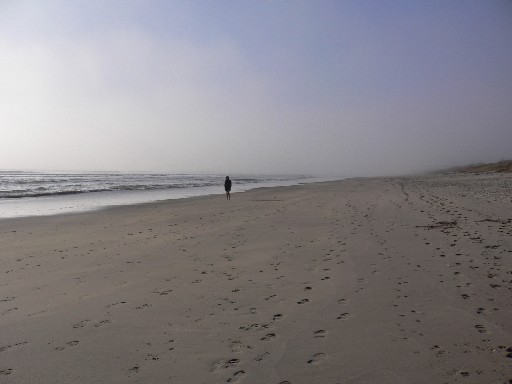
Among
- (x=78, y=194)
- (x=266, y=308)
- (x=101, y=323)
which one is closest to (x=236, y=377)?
(x=266, y=308)

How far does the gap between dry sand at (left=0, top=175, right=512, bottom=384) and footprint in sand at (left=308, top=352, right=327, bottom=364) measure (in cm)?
1

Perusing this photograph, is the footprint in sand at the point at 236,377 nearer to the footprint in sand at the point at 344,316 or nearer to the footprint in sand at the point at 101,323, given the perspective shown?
the footprint in sand at the point at 344,316

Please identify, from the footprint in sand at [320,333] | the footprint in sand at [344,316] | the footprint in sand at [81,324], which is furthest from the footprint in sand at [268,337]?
the footprint in sand at [81,324]

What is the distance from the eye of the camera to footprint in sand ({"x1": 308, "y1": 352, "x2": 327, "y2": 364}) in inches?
150

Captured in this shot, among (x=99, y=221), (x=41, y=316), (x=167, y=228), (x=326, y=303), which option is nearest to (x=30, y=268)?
(x=41, y=316)

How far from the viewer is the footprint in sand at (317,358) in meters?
3.81

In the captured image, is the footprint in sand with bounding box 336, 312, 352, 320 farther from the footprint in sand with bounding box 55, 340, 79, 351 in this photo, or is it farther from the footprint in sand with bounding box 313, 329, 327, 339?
the footprint in sand with bounding box 55, 340, 79, 351

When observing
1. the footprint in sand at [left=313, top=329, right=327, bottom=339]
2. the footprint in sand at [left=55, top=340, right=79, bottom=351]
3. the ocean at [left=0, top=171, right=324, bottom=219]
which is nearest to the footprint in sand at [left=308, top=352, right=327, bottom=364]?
the footprint in sand at [left=313, top=329, right=327, bottom=339]

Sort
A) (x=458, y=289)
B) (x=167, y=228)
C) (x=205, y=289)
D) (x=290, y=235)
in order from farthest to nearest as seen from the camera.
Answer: (x=167, y=228)
(x=290, y=235)
(x=205, y=289)
(x=458, y=289)

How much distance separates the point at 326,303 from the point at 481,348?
2.11 m

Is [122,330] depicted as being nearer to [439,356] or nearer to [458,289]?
[439,356]

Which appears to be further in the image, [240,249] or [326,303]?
[240,249]

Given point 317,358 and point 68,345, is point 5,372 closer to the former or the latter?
point 68,345

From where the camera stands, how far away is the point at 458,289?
19.0ft
